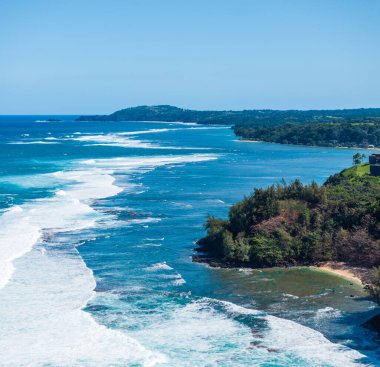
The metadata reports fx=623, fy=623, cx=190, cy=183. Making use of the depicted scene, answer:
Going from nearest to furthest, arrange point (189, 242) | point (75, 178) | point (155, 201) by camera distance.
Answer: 1. point (189, 242)
2. point (155, 201)
3. point (75, 178)

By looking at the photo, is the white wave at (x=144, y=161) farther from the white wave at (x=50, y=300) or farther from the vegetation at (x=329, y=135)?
the vegetation at (x=329, y=135)

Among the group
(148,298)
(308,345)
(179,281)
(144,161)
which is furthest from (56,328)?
(144,161)

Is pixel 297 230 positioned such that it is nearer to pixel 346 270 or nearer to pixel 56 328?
pixel 346 270

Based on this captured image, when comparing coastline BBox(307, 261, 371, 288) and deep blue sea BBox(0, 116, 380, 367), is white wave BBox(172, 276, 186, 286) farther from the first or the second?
coastline BBox(307, 261, 371, 288)

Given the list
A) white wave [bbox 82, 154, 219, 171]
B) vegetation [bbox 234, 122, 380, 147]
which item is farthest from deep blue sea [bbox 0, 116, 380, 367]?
vegetation [bbox 234, 122, 380, 147]

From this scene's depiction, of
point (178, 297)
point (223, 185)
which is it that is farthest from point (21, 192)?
point (178, 297)

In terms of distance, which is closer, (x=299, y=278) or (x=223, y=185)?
(x=299, y=278)

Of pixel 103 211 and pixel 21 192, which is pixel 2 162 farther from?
pixel 103 211

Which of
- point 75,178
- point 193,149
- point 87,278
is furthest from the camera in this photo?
point 193,149
